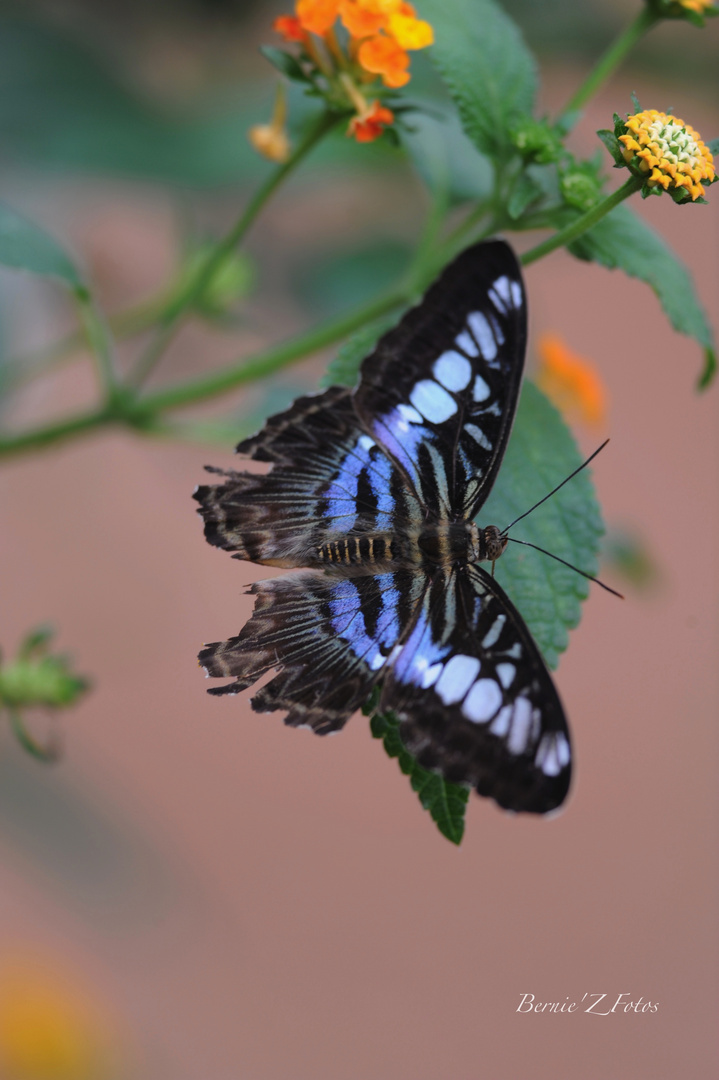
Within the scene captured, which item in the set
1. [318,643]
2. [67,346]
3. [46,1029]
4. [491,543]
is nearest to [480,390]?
[491,543]

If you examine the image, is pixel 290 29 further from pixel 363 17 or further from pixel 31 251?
pixel 31 251

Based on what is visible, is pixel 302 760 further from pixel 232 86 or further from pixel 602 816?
pixel 232 86

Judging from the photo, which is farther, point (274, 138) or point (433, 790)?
point (274, 138)

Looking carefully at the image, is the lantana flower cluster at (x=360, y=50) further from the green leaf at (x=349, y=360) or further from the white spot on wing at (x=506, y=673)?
the white spot on wing at (x=506, y=673)

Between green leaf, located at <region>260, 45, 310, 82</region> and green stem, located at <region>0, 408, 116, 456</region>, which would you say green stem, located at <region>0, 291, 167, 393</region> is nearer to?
green stem, located at <region>0, 408, 116, 456</region>

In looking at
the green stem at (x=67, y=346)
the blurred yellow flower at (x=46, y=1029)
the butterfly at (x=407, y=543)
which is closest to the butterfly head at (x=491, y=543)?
the butterfly at (x=407, y=543)

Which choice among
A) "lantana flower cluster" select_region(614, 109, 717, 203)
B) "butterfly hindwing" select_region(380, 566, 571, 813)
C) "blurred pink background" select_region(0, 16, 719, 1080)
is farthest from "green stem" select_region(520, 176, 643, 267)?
"blurred pink background" select_region(0, 16, 719, 1080)
